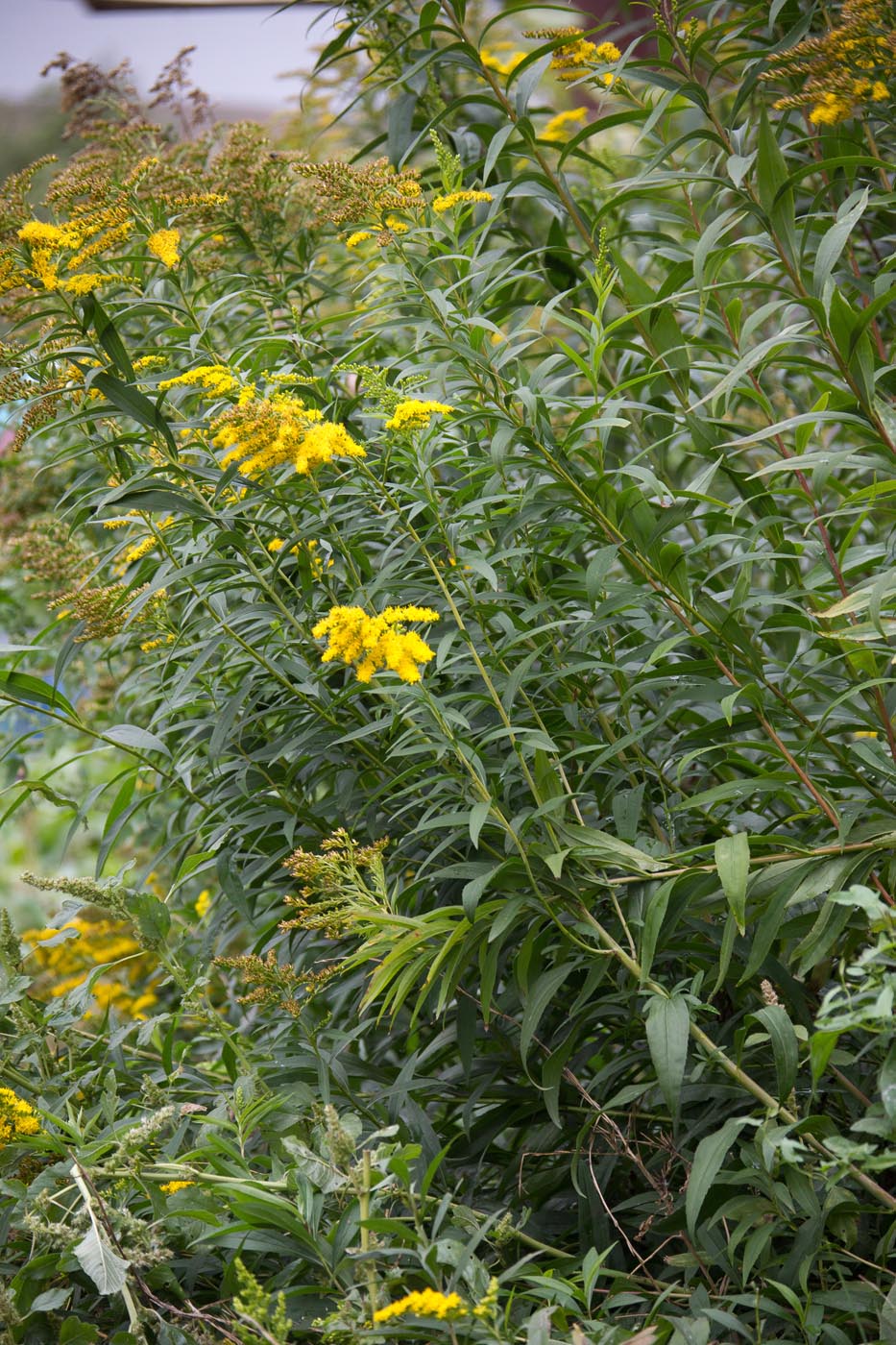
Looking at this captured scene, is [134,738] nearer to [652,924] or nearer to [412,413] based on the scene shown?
[412,413]

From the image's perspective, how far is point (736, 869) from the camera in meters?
1.09

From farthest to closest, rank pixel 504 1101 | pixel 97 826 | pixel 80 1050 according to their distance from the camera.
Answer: pixel 97 826, pixel 80 1050, pixel 504 1101

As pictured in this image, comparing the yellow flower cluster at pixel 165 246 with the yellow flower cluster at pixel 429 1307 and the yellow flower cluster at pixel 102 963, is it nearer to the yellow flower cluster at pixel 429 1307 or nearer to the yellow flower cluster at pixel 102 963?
the yellow flower cluster at pixel 429 1307

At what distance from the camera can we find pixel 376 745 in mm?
1499

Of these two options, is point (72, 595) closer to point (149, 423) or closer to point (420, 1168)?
point (149, 423)

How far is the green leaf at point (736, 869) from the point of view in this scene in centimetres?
108

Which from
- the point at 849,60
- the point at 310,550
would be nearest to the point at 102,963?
the point at 310,550

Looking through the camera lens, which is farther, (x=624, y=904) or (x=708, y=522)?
(x=708, y=522)

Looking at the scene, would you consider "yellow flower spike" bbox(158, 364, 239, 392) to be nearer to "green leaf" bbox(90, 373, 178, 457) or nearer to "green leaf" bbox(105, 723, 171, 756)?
"green leaf" bbox(90, 373, 178, 457)

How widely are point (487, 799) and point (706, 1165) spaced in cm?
39

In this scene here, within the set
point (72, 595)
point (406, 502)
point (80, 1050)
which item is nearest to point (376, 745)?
point (406, 502)

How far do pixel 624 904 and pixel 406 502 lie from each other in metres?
0.56

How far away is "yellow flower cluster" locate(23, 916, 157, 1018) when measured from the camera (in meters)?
2.32

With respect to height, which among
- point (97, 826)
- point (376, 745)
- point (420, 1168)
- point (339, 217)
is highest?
point (339, 217)
